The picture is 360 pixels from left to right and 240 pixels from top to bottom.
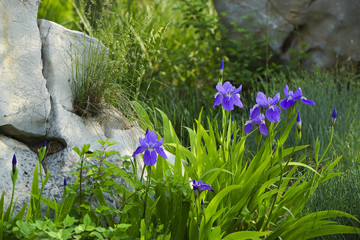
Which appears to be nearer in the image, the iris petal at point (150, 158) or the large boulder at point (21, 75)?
the iris petal at point (150, 158)

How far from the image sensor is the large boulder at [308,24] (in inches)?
214

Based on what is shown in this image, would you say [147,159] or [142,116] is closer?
[147,159]

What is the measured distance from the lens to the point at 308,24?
555 cm

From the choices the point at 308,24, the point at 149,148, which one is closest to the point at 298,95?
the point at 149,148

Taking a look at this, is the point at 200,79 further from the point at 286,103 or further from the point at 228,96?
the point at 286,103

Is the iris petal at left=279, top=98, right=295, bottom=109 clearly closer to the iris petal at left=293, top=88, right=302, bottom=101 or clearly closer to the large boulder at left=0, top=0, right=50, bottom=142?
the iris petal at left=293, top=88, right=302, bottom=101

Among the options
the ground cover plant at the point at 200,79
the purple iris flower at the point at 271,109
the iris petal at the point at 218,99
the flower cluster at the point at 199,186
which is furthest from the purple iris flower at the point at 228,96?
the flower cluster at the point at 199,186

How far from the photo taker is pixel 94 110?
2.86 metres

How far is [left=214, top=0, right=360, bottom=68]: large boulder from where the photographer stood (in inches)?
214

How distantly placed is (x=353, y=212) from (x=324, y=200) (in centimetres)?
17

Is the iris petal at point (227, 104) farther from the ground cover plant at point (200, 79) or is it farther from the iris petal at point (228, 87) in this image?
the ground cover plant at point (200, 79)

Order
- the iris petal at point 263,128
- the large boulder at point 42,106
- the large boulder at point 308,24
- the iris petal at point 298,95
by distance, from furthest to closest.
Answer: the large boulder at point 308,24
the large boulder at point 42,106
the iris petal at point 263,128
the iris petal at point 298,95

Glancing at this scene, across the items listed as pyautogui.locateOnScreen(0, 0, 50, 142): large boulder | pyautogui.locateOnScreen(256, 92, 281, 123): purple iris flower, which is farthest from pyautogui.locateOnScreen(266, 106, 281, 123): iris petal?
pyautogui.locateOnScreen(0, 0, 50, 142): large boulder

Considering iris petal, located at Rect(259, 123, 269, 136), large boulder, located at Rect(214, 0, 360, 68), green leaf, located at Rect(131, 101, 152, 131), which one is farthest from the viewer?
large boulder, located at Rect(214, 0, 360, 68)
